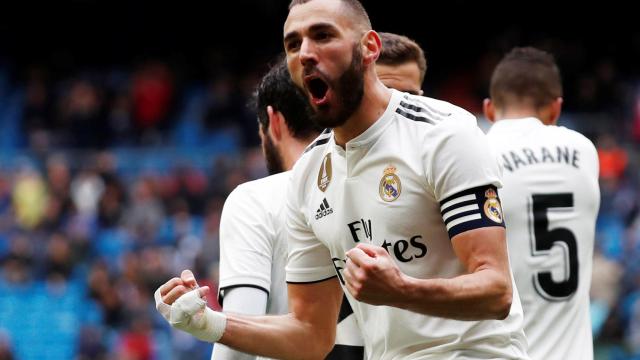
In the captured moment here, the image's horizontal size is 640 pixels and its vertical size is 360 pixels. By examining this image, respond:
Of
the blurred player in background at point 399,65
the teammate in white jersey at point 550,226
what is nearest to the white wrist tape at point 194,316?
the blurred player in background at point 399,65

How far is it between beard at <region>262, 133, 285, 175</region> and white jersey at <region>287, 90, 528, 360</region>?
0.99 m

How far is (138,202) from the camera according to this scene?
52.8 ft

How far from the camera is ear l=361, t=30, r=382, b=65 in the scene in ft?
13.0

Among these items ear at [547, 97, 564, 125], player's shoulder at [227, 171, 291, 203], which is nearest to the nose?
player's shoulder at [227, 171, 291, 203]

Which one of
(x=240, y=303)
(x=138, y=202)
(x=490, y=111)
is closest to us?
(x=240, y=303)

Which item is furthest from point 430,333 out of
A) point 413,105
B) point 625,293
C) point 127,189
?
point 127,189

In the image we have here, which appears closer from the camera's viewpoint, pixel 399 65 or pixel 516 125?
pixel 399 65

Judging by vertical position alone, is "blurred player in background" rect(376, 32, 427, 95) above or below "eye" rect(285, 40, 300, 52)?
above

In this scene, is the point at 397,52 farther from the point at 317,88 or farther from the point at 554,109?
the point at 317,88

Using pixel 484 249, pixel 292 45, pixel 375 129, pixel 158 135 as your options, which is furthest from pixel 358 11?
pixel 158 135

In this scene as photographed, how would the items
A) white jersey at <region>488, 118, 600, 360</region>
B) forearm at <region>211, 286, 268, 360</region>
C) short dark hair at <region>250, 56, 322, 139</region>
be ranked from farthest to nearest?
white jersey at <region>488, 118, 600, 360</region> → short dark hair at <region>250, 56, 322, 139</region> → forearm at <region>211, 286, 268, 360</region>

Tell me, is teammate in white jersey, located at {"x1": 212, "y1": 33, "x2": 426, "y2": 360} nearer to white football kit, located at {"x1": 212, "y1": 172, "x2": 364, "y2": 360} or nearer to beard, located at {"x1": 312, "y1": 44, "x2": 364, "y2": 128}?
white football kit, located at {"x1": 212, "y1": 172, "x2": 364, "y2": 360}

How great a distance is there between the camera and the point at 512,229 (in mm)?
5543

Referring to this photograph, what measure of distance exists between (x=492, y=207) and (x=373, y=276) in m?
0.49
